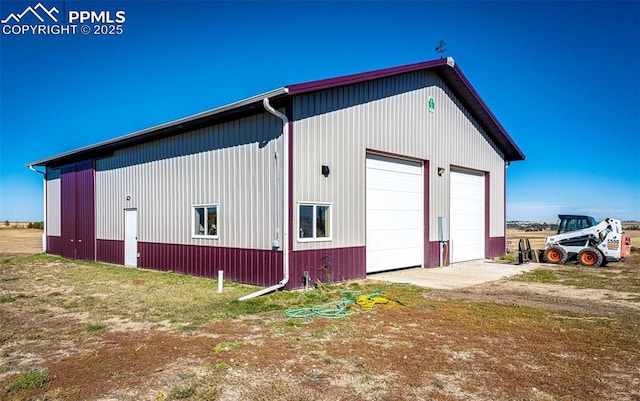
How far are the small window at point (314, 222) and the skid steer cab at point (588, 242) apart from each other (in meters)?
10.5

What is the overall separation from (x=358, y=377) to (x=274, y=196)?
6414mm

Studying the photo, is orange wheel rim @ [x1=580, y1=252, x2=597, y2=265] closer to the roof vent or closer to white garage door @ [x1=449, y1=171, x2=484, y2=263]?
white garage door @ [x1=449, y1=171, x2=484, y2=263]

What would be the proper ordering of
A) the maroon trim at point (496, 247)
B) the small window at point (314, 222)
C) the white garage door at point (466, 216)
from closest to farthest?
the small window at point (314, 222)
the white garage door at point (466, 216)
the maroon trim at point (496, 247)

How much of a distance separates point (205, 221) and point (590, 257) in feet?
44.9

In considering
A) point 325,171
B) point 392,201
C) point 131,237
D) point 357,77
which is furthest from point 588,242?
point 131,237

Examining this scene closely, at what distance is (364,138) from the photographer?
12484 mm

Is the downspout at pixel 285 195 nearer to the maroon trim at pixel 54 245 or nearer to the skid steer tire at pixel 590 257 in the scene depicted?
the skid steer tire at pixel 590 257

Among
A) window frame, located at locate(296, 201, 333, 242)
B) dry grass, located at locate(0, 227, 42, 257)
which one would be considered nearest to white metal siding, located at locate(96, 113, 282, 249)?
window frame, located at locate(296, 201, 333, 242)

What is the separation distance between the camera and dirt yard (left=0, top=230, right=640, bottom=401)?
450 cm

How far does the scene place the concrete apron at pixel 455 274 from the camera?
1191 cm

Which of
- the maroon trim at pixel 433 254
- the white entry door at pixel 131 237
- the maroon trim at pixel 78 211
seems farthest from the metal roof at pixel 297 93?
the maroon trim at pixel 433 254

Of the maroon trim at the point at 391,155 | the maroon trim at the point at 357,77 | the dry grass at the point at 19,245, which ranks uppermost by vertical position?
the maroon trim at the point at 357,77

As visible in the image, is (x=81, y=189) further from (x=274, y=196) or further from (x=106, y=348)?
(x=106, y=348)

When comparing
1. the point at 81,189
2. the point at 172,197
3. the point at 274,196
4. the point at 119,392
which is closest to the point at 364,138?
the point at 274,196
